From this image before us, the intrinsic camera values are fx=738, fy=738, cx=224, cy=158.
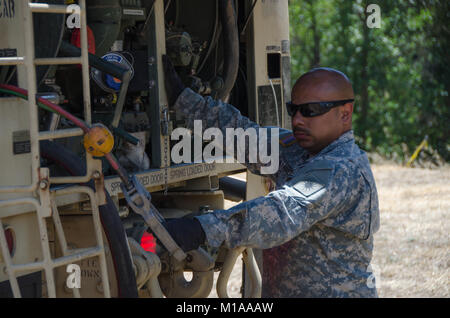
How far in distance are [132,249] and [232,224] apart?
0.68m

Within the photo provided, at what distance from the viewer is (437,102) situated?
1388 cm

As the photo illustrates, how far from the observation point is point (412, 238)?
8.18m

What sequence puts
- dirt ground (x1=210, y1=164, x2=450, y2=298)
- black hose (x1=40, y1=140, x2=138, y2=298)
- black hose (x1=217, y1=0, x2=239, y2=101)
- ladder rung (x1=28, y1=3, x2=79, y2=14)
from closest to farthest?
ladder rung (x1=28, y1=3, x2=79, y2=14) < black hose (x1=40, y1=140, x2=138, y2=298) < black hose (x1=217, y1=0, x2=239, y2=101) < dirt ground (x1=210, y1=164, x2=450, y2=298)

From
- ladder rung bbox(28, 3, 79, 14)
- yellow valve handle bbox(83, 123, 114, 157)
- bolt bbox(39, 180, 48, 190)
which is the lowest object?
bolt bbox(39, 180, 48, 190)

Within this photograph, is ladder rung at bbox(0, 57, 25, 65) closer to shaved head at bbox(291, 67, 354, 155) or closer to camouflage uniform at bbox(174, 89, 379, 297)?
camouflage uniform at bbox(174, 89, 379, 297)

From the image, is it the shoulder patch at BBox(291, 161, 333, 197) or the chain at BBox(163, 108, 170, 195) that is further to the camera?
the chain at BBox(163, 108, 170, 195)

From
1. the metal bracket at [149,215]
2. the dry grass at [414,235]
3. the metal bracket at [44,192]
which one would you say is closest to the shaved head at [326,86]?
the metal bracket at [149,215]

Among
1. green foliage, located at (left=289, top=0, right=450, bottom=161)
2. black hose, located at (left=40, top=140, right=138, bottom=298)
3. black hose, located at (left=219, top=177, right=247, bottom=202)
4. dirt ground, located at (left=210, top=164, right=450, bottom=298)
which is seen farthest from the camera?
green foliage, located at (left=289, top=0, right=450, bottom=161)

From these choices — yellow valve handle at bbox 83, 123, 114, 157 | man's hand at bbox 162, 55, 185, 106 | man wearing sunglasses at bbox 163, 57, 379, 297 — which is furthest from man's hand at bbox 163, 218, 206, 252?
man's hand at bbox 162, 55, 185, 106

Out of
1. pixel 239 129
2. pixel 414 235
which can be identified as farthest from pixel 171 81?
pixel 414 235
